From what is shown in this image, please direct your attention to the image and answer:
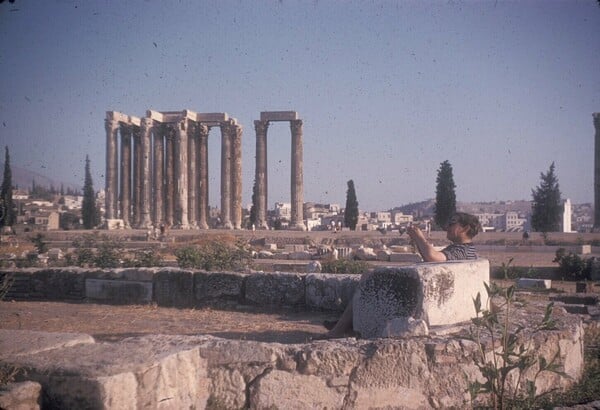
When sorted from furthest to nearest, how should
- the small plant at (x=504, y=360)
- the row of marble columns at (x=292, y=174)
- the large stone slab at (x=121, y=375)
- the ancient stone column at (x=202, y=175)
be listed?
the ancient stone column at (x=202, y=175)
the row of marble columns at (x=292, y=174)
the small plant at (x=504, y=360)
the large stone slab at (x=121, y=375)

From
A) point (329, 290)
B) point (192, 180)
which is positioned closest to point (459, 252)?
point (329, 290)

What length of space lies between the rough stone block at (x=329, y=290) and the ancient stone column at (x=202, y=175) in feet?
114

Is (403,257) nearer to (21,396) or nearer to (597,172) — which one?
(21,396)

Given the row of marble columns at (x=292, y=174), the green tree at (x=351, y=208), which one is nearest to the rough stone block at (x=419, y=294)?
the row of marble columns at (x=292, y=174)

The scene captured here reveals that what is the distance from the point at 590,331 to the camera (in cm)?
718

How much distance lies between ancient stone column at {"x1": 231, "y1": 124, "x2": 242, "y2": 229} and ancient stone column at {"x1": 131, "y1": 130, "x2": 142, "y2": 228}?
6.78 m

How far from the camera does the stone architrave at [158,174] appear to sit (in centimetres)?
4153

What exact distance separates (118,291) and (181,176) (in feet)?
103

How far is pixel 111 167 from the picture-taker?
42.1 meters

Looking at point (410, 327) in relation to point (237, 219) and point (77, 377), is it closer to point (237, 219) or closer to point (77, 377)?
point (77, 377)

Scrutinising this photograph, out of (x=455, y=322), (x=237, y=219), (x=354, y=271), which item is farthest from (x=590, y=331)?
(x=237, y=219)

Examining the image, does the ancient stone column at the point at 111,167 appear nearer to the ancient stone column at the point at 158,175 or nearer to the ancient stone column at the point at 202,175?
the ancient stone column at the point at 158,175

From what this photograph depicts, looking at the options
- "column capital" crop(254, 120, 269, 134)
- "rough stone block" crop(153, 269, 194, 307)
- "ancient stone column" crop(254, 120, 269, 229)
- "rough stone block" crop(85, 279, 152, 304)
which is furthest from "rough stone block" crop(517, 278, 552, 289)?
"column capital" crop(254, 120, 269, 134)

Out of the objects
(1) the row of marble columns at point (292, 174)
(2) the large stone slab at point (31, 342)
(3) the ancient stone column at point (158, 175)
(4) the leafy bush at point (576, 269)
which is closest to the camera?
(2) the large stone slab at point (31, 342)
